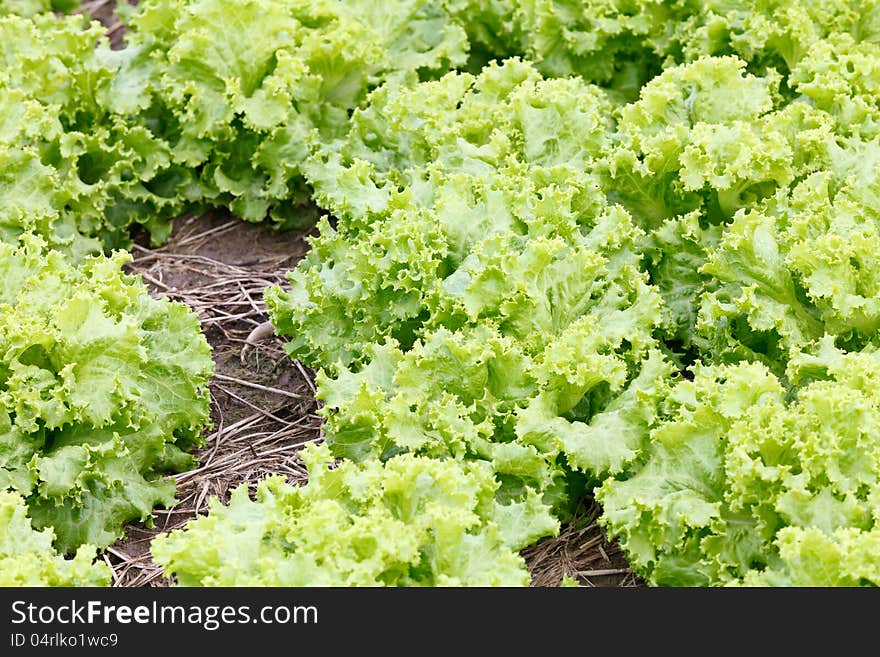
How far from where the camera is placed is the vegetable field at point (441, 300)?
12.6 feet

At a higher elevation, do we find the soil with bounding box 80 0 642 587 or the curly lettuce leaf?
the curly lettuce leaf

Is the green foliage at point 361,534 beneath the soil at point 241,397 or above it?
above

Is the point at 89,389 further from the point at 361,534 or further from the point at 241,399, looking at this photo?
the point at 361,534

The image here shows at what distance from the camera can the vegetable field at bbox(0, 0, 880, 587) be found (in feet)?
12.6

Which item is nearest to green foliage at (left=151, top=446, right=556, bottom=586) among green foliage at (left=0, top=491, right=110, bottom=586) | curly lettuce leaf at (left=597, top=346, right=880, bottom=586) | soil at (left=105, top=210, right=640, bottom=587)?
green foliage at (left=0, top=491, right=110, bottom=586)

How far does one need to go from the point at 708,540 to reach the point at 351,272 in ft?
5.88

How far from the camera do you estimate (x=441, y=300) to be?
180 inches

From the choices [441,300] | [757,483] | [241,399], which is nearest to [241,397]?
[241,399]

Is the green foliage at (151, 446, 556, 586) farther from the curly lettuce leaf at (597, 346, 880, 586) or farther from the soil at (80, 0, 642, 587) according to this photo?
the soil at (80, 0, 642, 587)

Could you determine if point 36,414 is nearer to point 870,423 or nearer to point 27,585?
point 27,585

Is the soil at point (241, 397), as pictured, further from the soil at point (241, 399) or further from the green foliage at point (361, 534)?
the green foliage at point (361, 534)

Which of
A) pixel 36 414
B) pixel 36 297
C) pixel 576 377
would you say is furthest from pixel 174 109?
pixel 576 377

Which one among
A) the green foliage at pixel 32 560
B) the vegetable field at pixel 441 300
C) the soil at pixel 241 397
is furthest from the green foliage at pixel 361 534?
the soil at pixel 241 397
